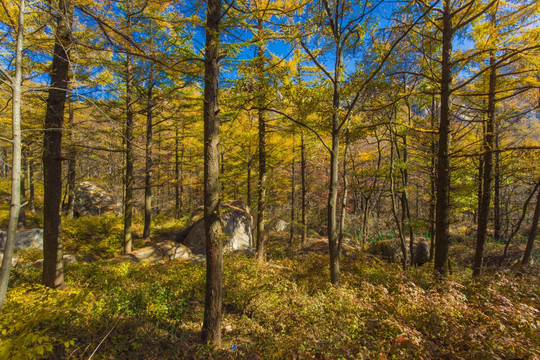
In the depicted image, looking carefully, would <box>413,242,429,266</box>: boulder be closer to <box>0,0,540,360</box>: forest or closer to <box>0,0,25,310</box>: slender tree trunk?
<box>0,0,540,360</box>: forest

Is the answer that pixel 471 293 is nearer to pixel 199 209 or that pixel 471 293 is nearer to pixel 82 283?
pixel 82 283

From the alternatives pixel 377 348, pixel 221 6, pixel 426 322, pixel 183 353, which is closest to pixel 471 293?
pixel 426 322

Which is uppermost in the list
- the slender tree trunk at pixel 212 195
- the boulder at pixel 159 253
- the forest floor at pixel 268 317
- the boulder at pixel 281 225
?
the slender tree trunk at pixel 212 195

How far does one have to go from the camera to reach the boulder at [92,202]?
18.0m

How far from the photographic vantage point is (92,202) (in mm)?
18500

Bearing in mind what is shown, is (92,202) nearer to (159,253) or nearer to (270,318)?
(159,253)

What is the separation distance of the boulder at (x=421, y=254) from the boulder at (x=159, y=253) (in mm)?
10827

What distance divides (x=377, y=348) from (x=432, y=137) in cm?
786

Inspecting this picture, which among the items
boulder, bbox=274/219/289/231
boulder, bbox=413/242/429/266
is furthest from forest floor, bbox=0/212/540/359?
boulder, bbox=274/219/289/231

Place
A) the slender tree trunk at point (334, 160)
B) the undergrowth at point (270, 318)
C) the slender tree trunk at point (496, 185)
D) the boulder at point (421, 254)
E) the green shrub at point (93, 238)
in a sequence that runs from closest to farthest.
A: 1. the undergrowth at point (270, 318)
2. the slender tree trunk at point (334, 160)
3. the slender tree trunk at point (496, 185)
4. the green shrub at point (93, 238)
5. the boulder at point (421, 254)

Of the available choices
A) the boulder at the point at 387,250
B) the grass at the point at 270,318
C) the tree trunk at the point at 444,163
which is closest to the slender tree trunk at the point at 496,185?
the tree trunk at the point at 444,163

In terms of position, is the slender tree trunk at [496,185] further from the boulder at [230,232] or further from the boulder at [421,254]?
the boulder at [230,232]

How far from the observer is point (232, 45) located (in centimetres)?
389

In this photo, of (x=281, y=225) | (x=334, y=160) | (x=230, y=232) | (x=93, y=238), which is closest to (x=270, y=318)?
(x=334, y=160)
